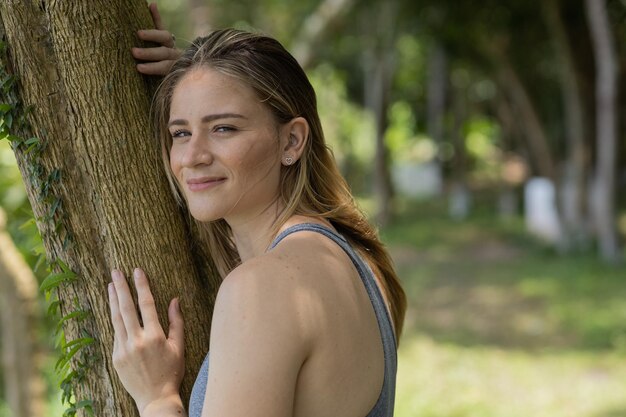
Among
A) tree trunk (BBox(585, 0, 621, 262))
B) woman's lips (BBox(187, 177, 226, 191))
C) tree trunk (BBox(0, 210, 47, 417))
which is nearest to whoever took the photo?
woman's lips (BBox(187, 177, 226, 191))

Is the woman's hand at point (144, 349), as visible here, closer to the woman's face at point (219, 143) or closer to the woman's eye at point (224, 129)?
the woman's face at point (219, 143)

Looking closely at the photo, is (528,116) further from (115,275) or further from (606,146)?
(115,275)

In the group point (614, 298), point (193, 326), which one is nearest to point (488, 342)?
point (614, 298)

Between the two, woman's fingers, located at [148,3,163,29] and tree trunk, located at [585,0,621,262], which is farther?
tree trunk, located at [585,0,621,262]

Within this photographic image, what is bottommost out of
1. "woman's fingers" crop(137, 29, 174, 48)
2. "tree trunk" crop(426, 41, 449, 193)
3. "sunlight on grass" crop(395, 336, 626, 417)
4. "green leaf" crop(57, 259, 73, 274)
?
"sunlight on grass" crop(395, 336, 626, 417)

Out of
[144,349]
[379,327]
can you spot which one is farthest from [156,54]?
[379,327]

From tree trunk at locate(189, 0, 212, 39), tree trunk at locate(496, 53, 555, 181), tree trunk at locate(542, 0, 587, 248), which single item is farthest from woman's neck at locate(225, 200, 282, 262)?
tree trunk at locate(496, 53, 555, 181)

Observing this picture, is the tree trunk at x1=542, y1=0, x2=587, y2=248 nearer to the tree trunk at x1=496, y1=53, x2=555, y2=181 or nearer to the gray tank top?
the tree trunk at x1=496, y1=53, x2=555, y2=181

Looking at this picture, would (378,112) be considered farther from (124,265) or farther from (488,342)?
(124,265)

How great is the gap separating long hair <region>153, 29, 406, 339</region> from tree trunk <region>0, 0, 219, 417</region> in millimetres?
92

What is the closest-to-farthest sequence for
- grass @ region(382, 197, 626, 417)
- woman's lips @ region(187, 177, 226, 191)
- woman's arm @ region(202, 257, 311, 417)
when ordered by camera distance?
woman's arm @ region(202, 257, 311, 417), woman's lips @ region(187, 177, 226, 191), grass @ region(382, 197, 626, 417)

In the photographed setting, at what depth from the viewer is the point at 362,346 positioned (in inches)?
70.1

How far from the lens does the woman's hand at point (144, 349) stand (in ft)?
6.48

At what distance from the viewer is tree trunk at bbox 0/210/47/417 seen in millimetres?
5938
